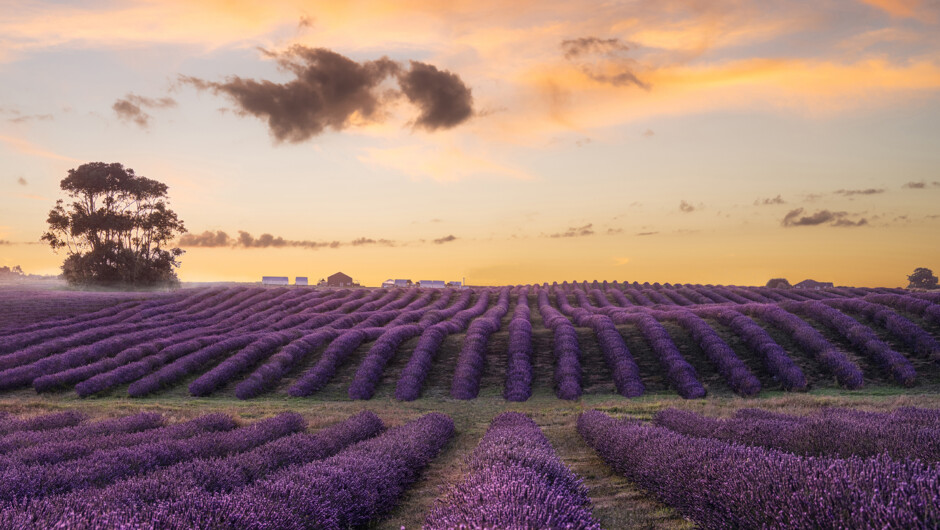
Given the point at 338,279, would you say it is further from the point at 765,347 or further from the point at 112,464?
the point at 112,464

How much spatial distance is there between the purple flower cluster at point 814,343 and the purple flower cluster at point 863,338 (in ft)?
2.99

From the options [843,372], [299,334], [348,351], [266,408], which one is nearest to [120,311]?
[299,334]

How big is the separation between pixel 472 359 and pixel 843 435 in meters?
16.8

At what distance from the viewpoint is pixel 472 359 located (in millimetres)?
23797

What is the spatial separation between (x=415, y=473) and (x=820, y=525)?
681 cm

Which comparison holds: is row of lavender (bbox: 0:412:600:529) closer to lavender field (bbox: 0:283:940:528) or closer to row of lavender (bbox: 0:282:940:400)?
lavender field (bbox: 0:283:940:528)

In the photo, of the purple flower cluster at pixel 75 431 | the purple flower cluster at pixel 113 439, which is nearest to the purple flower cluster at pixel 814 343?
the purple flower cluster at pixel 113 439

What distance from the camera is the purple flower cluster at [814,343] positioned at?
19875mm

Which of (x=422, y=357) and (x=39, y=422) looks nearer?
(x=39, y=422)

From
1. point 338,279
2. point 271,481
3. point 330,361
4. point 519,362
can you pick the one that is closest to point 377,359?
point 330,361

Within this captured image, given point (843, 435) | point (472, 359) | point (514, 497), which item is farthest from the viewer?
point (472, 359)

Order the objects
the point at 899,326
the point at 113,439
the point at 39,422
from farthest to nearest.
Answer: the point at 899,326, the point at 39,422, the point at 113,439

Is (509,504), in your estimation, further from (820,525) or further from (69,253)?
(69,253)

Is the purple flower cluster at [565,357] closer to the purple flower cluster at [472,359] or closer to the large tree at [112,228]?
the purple flower cluster at [472,359]
